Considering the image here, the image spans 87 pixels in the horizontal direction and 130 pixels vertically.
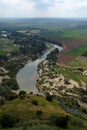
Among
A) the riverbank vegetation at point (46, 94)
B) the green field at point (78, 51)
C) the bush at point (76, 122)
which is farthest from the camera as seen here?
the green field at point (78, 51)

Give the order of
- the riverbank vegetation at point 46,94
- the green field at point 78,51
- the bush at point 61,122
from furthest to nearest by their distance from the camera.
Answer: the green field at point 78,51 < the riverbank vegetation at point 46,94 < the bush at point 61,122

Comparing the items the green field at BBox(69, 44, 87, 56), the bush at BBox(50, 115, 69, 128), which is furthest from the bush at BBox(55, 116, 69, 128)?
the green field at BBox(69, 44, 87, 56)

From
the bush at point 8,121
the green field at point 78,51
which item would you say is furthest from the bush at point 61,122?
the green field at point 78,51

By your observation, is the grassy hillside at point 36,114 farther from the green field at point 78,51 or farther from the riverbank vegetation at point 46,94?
the green field at point 78,51

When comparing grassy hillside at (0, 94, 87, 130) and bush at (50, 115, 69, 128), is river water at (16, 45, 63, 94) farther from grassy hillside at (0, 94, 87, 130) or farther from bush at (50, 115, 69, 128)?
bush at (50, 115, 69, 128)

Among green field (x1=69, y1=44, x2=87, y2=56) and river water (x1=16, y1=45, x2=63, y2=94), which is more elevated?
river water (x1=16, y1=45, x2=63, y2=94)

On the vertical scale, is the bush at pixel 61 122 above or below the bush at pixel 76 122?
above

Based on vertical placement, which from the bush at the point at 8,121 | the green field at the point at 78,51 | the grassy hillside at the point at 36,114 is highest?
the bush at the point at 8,121

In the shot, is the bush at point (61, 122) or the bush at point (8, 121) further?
the bush at point (8, 121)

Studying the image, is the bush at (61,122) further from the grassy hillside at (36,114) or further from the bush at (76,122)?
the bush at (76,122)

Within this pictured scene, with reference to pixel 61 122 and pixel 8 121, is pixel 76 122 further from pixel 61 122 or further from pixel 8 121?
pixel 8 121

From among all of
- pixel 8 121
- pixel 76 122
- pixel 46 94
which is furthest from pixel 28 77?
pixel 8 121

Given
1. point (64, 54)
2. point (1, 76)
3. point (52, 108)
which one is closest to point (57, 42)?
point (64, 54)
